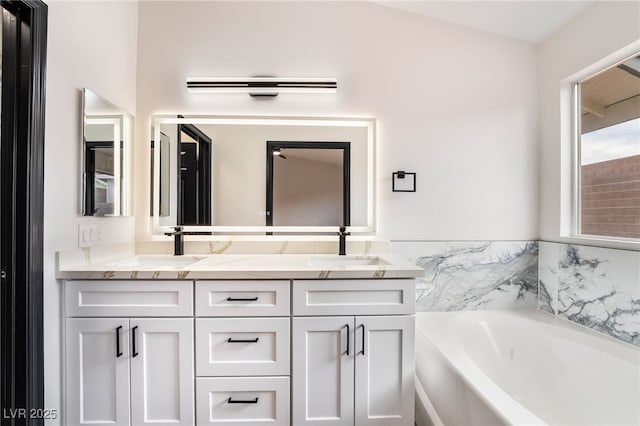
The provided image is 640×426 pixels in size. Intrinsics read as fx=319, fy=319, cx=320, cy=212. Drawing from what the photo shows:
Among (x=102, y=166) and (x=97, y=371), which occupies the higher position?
(x=102, y=166)

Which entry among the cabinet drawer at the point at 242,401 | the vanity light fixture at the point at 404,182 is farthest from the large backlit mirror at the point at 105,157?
the vanity light fixture at the point at 404,182

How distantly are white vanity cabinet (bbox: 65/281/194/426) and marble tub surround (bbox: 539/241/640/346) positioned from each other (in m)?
2.05

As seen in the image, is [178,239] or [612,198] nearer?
[612,198]

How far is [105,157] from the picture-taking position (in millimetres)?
1723

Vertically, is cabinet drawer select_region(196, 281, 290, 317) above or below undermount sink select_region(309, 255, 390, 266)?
below

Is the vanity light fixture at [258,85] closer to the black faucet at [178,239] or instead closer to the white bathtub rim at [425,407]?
the black faucet at [178,239]

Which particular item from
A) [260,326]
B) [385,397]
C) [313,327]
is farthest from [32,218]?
[385,397]

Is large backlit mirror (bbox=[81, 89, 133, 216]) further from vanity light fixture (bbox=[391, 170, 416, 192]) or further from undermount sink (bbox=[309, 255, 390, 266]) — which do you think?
vanity light fixture (bbox=[391, 170, 416, 192])

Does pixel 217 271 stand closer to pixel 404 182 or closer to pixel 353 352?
pixel 353 352

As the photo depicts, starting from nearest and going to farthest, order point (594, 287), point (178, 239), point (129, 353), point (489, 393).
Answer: point (489, 393) → point (129, 353) → point (594, 287) → point (178, 239)

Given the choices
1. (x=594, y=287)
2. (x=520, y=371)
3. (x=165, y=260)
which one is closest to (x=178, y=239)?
(x=165, y=260)

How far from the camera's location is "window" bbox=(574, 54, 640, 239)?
1.59 metres

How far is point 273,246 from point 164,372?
892 millimetres

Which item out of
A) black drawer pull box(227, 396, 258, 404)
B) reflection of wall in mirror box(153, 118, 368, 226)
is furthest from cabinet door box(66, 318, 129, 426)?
reflection of wall in mirror box(153, 118, 368, 226)
